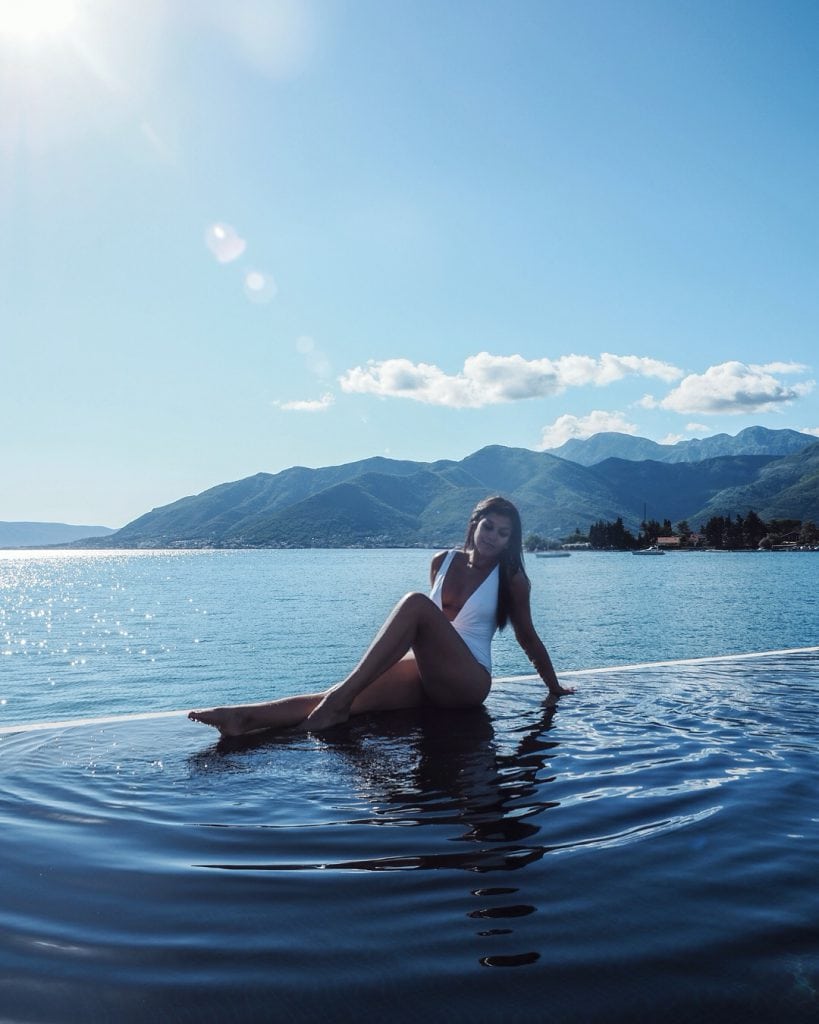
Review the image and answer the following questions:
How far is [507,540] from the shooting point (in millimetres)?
5055

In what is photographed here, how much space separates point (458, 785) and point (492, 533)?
1.85 meters

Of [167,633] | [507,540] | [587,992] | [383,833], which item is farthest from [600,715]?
[167,633]

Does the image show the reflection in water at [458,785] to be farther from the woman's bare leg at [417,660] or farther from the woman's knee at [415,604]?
the woman's knee at [415,604]

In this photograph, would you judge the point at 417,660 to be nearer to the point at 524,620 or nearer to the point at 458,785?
the point at 524,620

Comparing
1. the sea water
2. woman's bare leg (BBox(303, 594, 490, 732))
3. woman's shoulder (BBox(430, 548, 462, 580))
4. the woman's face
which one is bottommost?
the sea water

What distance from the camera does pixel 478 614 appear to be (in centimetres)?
498

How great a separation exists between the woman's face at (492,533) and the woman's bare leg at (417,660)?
2.21ft

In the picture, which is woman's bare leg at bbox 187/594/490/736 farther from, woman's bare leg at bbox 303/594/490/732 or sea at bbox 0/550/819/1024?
sea at bbox 0/550/819/1024

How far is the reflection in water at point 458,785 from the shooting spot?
257 cm

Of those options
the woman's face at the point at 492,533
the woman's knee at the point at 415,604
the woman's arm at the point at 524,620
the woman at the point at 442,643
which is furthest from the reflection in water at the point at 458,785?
the woman's face at the point at 492,533

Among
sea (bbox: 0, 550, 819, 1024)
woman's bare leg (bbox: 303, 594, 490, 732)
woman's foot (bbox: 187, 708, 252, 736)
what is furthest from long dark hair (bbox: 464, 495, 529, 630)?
woman's foot (bbox: 187, 708, 252, 736)

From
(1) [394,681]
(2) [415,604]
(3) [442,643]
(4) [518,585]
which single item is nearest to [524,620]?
(4) [518,585]

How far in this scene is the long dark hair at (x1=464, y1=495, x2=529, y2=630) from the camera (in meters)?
5.04

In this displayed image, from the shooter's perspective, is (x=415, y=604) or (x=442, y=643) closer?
(x=415, y=604)
